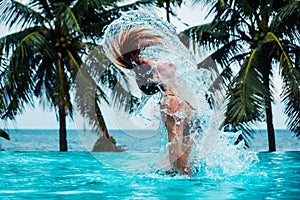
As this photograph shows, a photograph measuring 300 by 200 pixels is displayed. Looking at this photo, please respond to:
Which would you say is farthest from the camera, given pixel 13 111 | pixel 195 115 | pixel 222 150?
pixel 13 111

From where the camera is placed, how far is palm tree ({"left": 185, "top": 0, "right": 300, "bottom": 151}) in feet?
36.0

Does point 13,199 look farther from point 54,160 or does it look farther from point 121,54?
point 54,160

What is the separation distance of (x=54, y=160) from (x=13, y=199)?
3590 mm

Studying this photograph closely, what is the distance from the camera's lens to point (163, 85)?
5.44 m

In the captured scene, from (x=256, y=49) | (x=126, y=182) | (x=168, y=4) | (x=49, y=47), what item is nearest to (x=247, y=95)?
(x=256, y=49)

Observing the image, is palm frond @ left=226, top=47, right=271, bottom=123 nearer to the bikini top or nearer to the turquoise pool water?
the turquoise pool water

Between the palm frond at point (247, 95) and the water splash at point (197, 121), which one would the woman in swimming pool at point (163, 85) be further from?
the palm frond at point (247, 95)

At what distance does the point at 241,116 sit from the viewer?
33.8 ft

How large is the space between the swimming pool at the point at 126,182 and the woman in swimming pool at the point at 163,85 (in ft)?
0.96

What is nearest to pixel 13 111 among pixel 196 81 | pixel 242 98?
pixel 242 98

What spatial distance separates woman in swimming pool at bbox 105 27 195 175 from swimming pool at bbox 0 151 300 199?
0.29 metres

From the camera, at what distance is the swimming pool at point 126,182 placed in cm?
431

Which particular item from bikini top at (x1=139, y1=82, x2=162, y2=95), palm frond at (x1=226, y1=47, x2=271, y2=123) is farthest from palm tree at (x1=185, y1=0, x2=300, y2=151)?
bikini top at (x1=139, y1=82, x2=162, y2=95)

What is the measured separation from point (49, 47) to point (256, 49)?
4.91 metres
